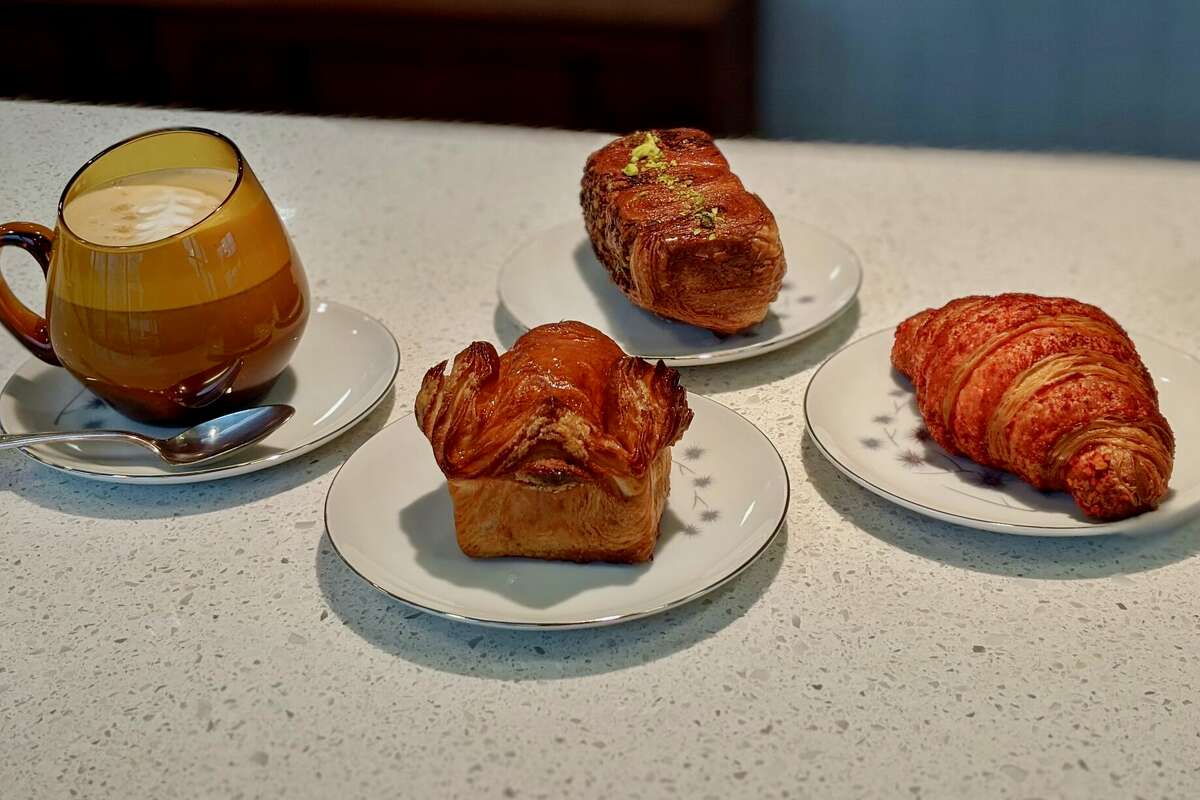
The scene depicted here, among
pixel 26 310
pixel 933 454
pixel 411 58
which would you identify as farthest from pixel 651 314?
pixel 411 58

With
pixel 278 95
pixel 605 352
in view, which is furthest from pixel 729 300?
pixel 278 95

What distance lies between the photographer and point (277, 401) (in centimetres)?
110

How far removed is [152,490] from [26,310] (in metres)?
0.21

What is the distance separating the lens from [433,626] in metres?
0.84

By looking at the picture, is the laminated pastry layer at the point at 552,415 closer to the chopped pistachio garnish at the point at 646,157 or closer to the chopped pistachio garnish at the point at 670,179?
the chopped pistachio garnish at the point at 670,179

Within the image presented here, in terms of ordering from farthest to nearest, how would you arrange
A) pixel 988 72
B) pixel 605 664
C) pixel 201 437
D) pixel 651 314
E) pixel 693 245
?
pixel 988 72 < pixel 651 314 < pixel 693 245 < pixel 201 437 < pixel 605 664

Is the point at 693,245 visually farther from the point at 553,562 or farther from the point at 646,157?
the point at 553,562

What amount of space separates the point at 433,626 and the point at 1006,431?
0.46m

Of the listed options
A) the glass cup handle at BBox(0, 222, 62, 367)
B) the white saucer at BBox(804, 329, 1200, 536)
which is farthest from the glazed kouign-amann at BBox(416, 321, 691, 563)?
the glass cup handle at BBox(0, 222, 62, 367)

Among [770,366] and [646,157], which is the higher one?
[646,157]

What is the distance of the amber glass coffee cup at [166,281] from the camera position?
960 millimetres

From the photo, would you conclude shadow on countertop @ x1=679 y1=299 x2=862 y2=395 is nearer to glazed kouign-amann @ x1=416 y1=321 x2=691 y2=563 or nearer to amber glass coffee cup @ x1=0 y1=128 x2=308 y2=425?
glazed kouign-amann @ x1=416 y1=321 x2=691 y2=563

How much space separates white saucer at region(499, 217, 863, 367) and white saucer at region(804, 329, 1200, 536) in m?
0.10

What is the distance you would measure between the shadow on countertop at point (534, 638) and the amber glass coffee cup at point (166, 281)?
10.1 inches
